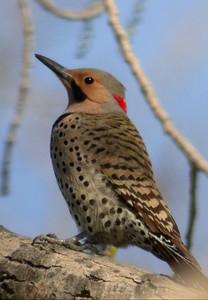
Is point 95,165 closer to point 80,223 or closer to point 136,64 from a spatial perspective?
point 80,223

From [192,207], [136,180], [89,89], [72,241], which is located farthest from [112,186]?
[192,207]

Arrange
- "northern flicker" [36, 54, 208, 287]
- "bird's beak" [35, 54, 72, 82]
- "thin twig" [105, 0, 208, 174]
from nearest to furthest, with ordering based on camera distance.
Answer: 1. "thin twig" [105, 0, 208, 174]
2. "northern flicker" [36, 54, 208, 287]
3. "bird's beak" [35, 54, 72, 82]

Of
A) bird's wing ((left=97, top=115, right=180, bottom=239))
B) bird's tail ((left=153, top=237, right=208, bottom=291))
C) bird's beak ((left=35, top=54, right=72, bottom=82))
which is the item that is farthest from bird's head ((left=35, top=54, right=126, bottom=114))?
bird's tail ((left=153, top=237, right=208, bottom=291))

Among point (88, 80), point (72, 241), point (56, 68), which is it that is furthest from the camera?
point (88, 80)

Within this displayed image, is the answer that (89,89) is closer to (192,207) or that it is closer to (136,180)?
(136,180)

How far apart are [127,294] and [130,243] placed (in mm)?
1113

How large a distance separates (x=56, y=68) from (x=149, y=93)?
196 cm

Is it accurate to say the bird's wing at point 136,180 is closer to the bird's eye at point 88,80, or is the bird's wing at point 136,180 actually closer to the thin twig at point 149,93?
the bird's eye at point 88,80

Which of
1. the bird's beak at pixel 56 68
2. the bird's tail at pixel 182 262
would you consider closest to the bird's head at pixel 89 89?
the bird's beak at pixel 56 68

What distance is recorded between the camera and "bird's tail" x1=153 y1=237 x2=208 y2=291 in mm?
3735

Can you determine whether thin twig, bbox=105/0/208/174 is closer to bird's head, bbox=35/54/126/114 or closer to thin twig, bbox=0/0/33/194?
thin twig, bbox=0/0/33/194

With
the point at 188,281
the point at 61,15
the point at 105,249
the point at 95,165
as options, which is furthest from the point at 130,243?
the point at 61,15

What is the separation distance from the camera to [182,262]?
401 centimetres

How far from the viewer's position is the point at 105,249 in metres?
4.36
